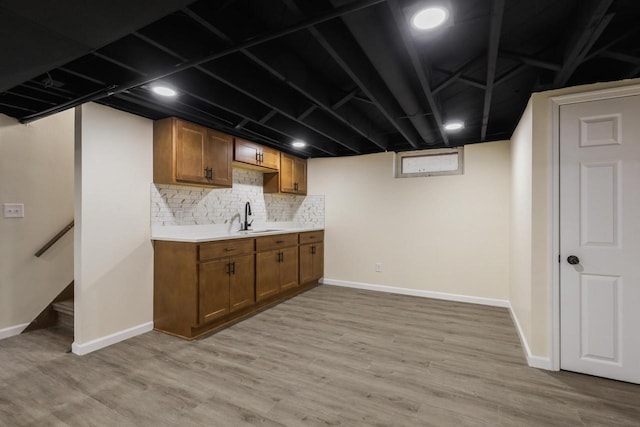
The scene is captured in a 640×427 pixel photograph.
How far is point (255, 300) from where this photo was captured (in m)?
3.68

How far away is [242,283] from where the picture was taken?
11.4 feet

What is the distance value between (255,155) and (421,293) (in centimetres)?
316

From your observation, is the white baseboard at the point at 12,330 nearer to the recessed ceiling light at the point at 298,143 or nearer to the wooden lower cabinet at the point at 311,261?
the wooden lower cabinet at the point at 311,261

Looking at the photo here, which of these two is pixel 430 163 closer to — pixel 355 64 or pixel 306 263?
pixel 306 263

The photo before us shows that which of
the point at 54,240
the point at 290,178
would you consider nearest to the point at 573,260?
the point at 290,178

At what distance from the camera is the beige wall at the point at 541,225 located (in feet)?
7.76

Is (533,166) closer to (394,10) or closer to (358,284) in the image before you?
(394,10)

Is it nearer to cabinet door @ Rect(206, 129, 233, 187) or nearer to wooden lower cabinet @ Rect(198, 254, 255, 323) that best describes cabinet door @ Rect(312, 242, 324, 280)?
wooden lower cabinet @ Rect(198, 254, 255, 323)

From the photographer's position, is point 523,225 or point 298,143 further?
point 298,143

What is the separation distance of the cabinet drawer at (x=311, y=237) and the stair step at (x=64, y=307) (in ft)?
9.39

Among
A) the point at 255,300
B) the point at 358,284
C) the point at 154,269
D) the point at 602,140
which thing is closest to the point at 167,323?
the point at 154,269

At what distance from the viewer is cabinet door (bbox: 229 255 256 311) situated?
334 cm

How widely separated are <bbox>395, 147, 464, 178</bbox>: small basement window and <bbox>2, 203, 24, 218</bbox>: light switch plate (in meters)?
4.63

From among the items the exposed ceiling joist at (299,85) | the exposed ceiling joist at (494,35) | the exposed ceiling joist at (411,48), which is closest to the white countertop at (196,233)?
the exposed ceiling joist at (299,85)
